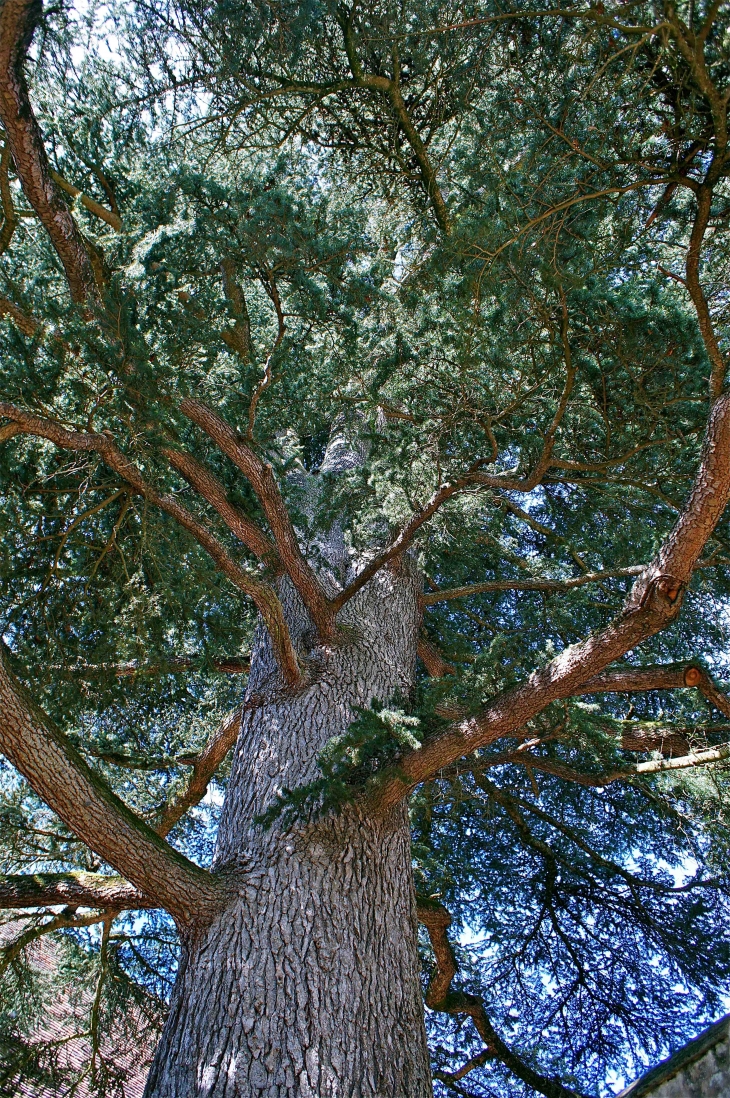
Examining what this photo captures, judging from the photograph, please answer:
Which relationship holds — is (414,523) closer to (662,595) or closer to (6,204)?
(662,595)

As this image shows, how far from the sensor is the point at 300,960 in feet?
10.8

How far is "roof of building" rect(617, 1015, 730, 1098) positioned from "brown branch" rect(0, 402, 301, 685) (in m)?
2.48

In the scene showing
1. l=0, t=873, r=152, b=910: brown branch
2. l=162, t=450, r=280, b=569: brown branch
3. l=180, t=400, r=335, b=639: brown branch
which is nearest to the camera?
l=0, t=873, r=152, b=910: brown branch

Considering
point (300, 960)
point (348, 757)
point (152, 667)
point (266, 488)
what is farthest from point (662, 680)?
point (152, 667)

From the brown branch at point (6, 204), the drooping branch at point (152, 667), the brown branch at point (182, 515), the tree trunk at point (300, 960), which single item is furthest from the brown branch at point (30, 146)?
the tree trunk at point (300, 960)

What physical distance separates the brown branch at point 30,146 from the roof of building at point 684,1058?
154 inches

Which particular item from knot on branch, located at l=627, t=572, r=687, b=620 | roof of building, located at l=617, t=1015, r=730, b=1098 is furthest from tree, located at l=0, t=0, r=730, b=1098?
roof of building, located at l=617, t=1015, r=730, b=1098

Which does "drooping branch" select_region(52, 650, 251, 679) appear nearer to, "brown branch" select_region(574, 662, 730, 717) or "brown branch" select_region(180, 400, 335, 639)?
"brown branch" select_region(180, 400, 335, 639)

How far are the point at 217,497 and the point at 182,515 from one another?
41 cm

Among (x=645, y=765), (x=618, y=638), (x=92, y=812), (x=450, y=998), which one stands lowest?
(x=450, y=998)

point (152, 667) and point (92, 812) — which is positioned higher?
point (152, 667)

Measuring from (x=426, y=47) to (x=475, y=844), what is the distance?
5928mm

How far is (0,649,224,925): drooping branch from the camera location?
3080 millimetres

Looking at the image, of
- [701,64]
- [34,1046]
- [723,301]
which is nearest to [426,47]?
[701,64]
